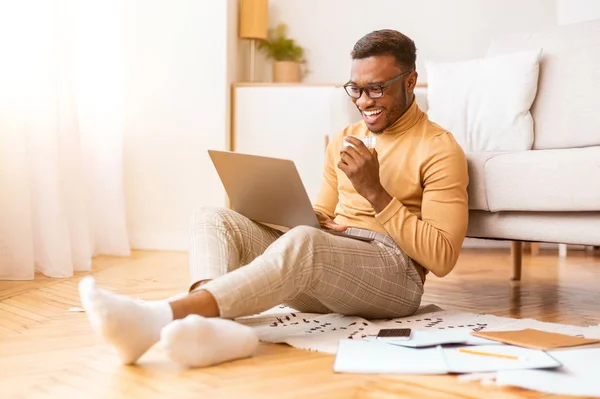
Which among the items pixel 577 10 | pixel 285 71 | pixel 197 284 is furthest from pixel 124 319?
pixel 577 10

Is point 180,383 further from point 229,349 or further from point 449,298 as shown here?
point 449,298

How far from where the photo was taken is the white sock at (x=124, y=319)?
1.39 m

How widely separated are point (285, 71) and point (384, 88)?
277cm

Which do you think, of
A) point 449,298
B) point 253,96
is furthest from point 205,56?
point 449,298

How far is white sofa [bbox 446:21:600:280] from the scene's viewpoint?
2193 mm

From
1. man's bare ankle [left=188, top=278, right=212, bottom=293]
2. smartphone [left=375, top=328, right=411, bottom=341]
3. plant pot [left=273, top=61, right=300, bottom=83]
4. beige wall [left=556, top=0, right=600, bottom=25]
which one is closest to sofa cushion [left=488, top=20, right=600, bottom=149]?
smartphone [left=375, top=328, right=411, bottom=341]

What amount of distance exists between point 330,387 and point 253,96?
3.20 meters

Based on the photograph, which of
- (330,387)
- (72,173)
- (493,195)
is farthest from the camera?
(72,173)

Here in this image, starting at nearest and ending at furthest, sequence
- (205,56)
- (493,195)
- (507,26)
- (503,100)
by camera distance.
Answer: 1. (493,195)
2. (503,100)
3. (205,56)
4. (507,26)

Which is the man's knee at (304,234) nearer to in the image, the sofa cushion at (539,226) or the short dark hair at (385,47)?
the short dark hair at (385,47)

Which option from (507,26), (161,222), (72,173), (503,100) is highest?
(507,26)

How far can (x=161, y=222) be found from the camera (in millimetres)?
4359

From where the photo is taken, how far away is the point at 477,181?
2.35 meters

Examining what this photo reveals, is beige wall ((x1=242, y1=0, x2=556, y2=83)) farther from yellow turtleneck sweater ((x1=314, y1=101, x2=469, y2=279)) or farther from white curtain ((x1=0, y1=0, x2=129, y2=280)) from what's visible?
yellow turtleneck sweater ((x1=314, y1=101, x2=469, y2=279))
